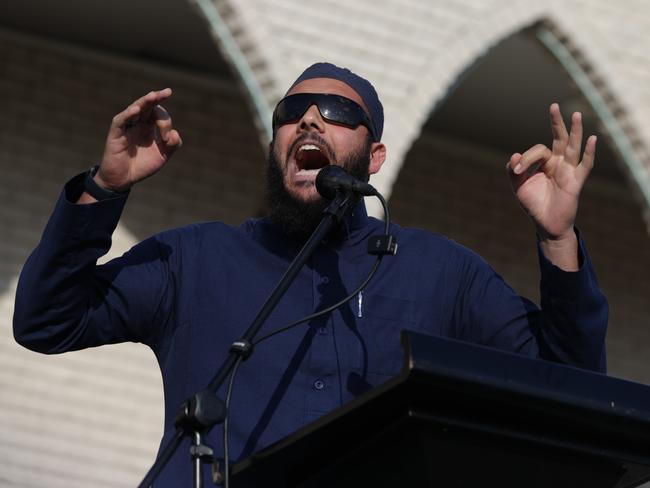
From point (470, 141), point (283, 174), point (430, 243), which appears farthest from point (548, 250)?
point (470, 141)

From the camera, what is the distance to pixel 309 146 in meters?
3.14

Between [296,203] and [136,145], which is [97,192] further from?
[296,203]

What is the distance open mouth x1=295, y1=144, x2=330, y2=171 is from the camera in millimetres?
3150

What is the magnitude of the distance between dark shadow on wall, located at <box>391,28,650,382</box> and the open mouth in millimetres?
6234

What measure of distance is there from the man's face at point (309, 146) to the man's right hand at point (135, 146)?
30 centimetres

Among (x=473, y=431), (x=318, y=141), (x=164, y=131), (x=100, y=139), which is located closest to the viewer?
(x=473, y=431)

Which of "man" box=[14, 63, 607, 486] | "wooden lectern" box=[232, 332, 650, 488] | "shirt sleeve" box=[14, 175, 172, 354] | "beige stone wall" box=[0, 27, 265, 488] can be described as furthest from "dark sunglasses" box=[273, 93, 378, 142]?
"beige stone wall" box=[0, 27, 265, 488]

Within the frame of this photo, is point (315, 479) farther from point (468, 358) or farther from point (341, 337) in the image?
point (341, 337)

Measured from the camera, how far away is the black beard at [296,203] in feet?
10.1

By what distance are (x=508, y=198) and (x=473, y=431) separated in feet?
27.3

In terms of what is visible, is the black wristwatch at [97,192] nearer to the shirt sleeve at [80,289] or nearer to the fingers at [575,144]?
the shirt sleeve at [80,289]

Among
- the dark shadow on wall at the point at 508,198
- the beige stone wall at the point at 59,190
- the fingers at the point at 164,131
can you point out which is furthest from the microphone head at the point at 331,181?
the dark shadow on wall at the point at 508,198

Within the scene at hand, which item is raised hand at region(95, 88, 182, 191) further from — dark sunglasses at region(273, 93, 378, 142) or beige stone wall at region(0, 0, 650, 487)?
beige stone wall at region(0, 0, 650, 487)

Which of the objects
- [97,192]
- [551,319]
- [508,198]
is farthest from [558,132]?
[508,198]
